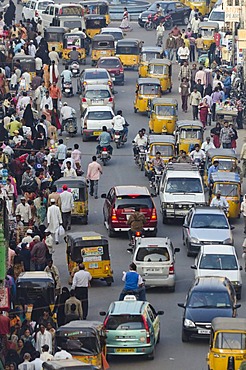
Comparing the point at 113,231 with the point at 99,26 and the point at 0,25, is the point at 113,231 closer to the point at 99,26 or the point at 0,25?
the point at 0,25

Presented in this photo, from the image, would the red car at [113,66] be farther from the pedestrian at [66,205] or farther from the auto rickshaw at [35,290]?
the auto rickshaw at [35,290]

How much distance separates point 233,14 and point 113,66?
5.89 m

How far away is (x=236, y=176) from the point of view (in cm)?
5166

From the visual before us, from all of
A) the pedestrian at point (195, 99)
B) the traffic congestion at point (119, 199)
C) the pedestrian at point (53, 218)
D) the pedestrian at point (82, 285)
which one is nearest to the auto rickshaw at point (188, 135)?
the traffic congestion at point (119, 199)

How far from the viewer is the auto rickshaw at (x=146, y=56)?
73.2 metres

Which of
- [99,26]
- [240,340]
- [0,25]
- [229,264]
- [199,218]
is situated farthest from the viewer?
[99,26]

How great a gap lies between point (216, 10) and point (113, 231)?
3775cm

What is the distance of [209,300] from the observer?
38.8 metres

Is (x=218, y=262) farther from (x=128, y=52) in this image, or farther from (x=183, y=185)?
(x=128, y=52)

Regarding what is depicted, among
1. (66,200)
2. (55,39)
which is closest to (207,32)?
(55,39)

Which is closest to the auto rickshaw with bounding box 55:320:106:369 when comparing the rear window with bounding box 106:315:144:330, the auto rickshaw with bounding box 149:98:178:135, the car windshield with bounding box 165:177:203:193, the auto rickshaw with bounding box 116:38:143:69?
the rear window with bounding box 106:315:144:330

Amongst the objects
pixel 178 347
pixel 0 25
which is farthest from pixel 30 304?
pixel 0 25

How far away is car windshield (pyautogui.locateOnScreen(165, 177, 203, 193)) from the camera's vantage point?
50.4 metres

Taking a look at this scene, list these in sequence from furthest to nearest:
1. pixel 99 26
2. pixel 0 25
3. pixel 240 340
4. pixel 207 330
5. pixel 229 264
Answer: pixel 99 26 → pixel 0 25 → pixel 229 264 → pixel 207 330 → pixel 240 340
